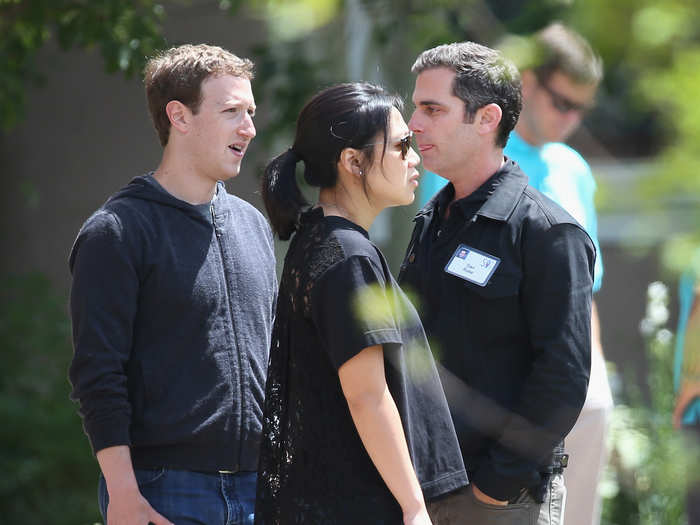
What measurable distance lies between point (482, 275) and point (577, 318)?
238 mm

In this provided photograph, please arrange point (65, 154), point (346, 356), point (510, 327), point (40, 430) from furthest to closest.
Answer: point (65, 154) < point (40, 430) < point (510, 327) < point (346, 356)

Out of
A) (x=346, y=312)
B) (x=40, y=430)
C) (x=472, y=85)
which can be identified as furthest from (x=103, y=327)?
(x=40, y=430)

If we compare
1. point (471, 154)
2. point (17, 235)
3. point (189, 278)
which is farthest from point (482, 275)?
point (17, 235)

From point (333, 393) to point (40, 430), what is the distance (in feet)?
14.7

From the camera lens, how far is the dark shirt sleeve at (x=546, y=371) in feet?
7.33

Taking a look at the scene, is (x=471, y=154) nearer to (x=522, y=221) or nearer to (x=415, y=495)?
(x=522, y=221)

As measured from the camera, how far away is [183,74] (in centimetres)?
240

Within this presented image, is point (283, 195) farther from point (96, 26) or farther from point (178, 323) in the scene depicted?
point (96, 26)

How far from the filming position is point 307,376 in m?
1.99

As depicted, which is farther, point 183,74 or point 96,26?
point 96,26

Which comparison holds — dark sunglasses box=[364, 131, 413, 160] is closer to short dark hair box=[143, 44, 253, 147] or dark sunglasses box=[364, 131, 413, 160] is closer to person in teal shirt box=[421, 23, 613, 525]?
short dark hair box=[143, 44, 253, 147]

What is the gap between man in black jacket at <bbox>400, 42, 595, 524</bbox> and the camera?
2250 mm

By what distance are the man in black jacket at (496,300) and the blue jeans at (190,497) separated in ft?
1.76

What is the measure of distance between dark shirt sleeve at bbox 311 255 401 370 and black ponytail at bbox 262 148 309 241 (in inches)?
8.6
